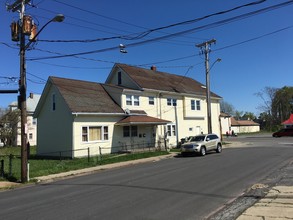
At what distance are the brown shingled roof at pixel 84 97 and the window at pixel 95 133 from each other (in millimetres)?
1485

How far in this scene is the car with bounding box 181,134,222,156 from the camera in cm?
2632

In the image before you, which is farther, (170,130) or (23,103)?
(170,130)

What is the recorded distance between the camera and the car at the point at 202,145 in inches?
1036

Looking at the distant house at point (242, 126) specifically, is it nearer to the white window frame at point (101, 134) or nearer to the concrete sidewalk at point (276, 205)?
the white window frame at point (101, 134)

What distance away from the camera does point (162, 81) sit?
39344 mm

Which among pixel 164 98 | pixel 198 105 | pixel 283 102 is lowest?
pixel 198 105

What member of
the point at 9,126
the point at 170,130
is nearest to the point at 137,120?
the point at 170,130

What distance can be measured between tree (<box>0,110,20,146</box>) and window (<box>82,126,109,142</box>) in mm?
26736

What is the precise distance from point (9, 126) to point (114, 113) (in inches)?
1150

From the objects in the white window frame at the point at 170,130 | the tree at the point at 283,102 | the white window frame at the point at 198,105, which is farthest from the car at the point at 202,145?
the tree at the point at 283,102

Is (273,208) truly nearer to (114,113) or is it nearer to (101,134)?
(101,134)

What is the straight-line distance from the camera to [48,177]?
1742 cm

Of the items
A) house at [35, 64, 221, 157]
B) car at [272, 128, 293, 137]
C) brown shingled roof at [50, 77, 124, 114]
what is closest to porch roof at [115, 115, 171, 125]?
house at [35, 64, 221, 157]

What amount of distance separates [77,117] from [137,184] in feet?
49.0
